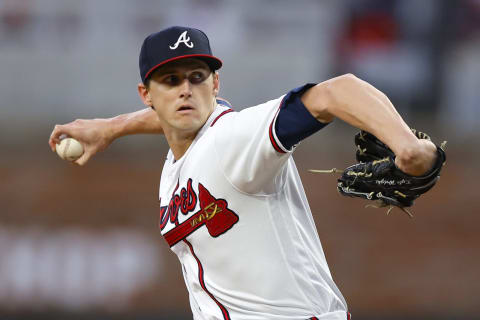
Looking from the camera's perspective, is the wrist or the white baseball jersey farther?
the white baseball jersey

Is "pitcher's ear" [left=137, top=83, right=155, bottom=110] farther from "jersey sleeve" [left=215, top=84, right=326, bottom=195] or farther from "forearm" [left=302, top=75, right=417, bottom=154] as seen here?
"forearm" [left=302, top=75, right=417, bottom=154]

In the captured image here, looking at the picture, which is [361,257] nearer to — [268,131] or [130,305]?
[130,305]

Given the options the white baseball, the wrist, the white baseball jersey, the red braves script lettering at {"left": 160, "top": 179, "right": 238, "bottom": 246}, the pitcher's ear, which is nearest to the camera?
the wrist

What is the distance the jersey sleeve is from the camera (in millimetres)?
2330

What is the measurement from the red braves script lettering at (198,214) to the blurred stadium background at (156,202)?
174 inches

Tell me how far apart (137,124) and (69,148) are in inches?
11.4

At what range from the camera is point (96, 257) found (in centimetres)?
731

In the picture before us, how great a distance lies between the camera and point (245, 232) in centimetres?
270

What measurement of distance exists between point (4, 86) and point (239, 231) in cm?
586

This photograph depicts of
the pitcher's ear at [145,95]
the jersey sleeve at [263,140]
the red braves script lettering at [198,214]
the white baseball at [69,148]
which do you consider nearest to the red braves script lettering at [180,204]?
the red braves script lettering at [198,214]

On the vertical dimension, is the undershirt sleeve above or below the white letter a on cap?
below

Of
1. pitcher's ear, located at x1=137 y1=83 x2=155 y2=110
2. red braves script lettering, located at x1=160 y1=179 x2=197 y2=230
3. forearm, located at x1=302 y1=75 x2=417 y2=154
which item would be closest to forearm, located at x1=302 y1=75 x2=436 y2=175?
forearm, located at x1=302 y1=75 x2=417 y2=154

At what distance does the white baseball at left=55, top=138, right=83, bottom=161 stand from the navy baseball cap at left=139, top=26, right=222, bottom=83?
2.11 ft

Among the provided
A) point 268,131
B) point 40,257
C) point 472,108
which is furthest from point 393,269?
point 268,131
